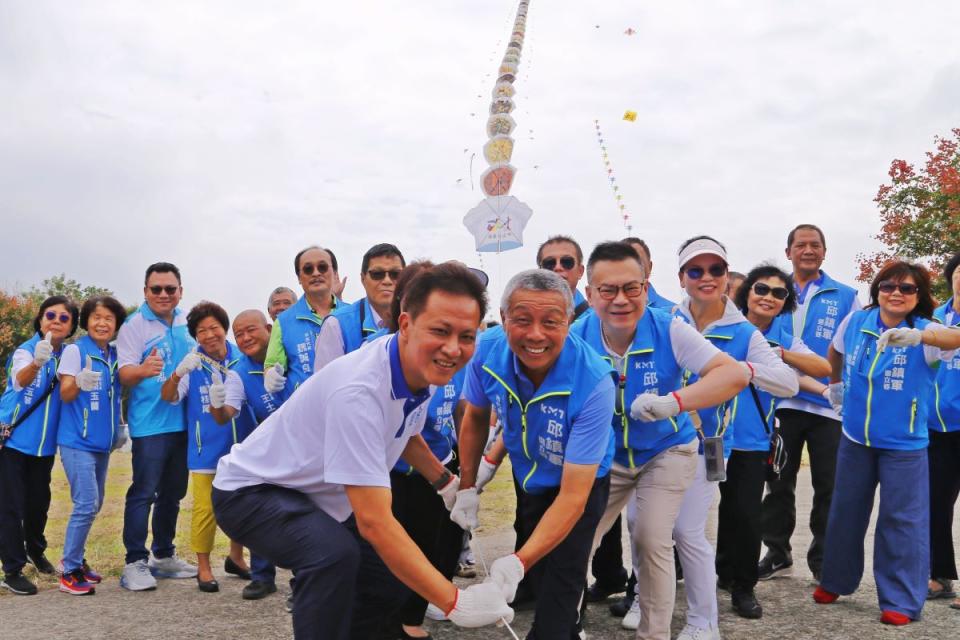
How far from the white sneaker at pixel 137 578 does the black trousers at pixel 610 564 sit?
308 centimetres

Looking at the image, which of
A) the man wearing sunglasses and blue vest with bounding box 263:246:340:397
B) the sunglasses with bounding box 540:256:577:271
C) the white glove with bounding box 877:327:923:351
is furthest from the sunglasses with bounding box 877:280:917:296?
the man wearing sunglasses and blue vest with bounding box 263:246:340:397

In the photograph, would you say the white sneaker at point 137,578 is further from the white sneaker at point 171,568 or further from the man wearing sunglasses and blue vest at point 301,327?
the man wearing sunglasses and blue vest at point 301,327

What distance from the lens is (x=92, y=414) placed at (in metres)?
5.50

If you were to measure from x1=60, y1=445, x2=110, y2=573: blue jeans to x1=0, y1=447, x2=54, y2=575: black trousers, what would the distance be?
0.99 ft

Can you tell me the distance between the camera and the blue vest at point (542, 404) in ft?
10.3

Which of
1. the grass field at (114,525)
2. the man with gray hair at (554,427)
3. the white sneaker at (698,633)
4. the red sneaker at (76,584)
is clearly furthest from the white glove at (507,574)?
the grass field at (114,525)

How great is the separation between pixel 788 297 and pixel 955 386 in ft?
3.98

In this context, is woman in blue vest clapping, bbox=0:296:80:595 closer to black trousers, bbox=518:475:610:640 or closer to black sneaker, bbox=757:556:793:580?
black trousers, bbox=518:475:610:640

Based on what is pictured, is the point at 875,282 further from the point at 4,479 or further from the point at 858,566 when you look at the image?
the point at 4,479

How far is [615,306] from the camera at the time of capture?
12.1ft

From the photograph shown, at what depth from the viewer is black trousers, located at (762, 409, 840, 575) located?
17.8 feet

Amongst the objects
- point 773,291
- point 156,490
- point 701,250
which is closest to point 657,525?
point 701,250

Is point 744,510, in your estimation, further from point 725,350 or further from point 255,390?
point 255,390

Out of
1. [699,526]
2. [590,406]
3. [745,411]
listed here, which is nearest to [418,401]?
[590,406]
